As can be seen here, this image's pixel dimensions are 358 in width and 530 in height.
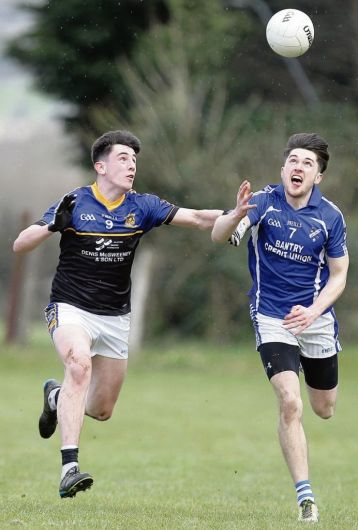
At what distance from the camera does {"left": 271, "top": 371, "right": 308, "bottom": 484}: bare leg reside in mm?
8016

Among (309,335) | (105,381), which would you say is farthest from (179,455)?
(309,335)

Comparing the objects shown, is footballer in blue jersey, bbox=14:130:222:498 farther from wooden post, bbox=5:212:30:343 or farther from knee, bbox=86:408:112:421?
wooden post, bbox=5:212:30:343

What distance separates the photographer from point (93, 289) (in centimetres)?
890

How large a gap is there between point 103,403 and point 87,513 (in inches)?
59.7

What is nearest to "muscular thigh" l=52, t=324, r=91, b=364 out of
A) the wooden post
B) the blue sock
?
the blue sock

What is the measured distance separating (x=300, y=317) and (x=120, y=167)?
1738 millimetres

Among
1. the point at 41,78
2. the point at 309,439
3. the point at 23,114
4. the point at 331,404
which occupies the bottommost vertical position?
the point at 309,439

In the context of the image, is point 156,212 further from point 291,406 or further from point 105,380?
point 291,406

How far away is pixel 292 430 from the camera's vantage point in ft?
26.4

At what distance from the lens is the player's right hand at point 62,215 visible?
843 centimetres

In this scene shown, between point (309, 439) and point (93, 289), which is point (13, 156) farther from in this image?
point (93, 289)

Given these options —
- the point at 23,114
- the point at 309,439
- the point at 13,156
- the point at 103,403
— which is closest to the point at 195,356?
the point at 309,439

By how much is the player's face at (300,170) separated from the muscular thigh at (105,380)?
6.43 feet

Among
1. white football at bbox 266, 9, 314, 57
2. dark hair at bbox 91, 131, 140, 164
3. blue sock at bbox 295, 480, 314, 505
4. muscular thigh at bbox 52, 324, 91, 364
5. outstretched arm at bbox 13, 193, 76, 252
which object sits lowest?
blue sock at bbox 295, 480, 314, 505
